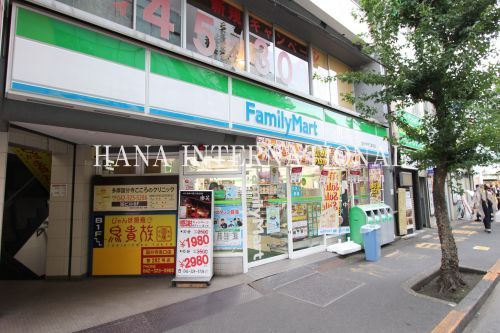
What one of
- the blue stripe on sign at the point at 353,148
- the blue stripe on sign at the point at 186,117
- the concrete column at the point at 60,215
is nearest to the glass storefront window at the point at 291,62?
the blue stripe on sign at the point at 353,148

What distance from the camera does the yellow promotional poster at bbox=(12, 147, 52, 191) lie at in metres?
6.60

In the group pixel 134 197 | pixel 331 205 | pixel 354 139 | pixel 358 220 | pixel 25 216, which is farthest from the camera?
pixel 354 139

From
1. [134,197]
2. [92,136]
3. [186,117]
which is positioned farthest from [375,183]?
[92,136]

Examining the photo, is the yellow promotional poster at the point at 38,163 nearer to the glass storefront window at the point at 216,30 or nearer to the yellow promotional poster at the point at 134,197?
the yellow promotional poster at the point at 134,197

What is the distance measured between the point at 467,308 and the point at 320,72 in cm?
799

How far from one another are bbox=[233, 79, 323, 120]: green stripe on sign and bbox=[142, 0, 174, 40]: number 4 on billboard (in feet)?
5.72

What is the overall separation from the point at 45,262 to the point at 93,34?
207 inches

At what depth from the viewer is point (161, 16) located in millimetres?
6172

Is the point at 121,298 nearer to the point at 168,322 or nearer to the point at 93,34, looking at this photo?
A: the point at 168,322

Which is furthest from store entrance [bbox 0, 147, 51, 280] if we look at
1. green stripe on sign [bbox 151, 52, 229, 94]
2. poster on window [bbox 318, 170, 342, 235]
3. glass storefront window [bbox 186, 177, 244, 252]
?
poster on window [bbox 318, 170, 342, 235]

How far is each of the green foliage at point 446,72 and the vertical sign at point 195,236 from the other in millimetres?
4398

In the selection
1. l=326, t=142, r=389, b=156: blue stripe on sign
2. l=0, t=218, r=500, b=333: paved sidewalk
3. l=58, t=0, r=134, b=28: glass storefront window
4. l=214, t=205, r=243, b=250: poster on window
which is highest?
l=58, t=0, r=134, b=28: glass storefront window

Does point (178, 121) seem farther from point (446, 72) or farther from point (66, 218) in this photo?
point (446, 72)

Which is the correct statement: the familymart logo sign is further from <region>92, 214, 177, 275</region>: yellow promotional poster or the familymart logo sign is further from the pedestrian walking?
the pedestrian walking
